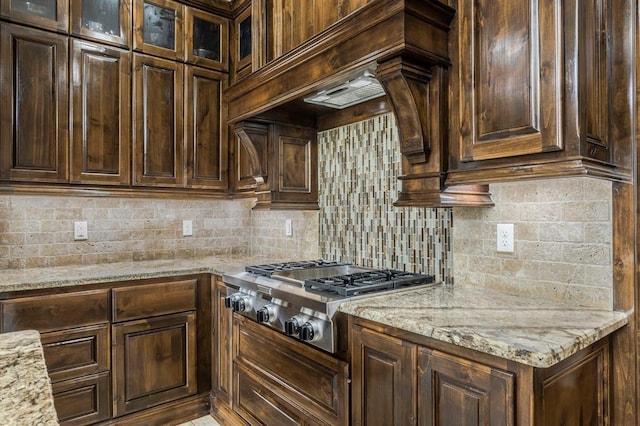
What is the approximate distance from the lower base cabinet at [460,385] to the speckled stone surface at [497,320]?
0.05 meters

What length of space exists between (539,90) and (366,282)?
1.00 m

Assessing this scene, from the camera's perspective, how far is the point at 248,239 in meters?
3.51

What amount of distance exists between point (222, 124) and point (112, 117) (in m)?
0.75

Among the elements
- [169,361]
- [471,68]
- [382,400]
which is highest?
[471,68]

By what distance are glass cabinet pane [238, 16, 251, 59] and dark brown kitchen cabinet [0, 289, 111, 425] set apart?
6.11 ft

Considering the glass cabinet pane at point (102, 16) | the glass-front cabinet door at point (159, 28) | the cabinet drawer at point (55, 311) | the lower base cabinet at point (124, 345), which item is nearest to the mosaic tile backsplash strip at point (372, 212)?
the lower base cabinet at point (124, 345)

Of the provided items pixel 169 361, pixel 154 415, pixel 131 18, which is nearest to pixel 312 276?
pixel 169 361

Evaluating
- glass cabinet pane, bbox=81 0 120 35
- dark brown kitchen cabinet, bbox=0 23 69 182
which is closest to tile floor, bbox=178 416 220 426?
dark brown kitchen cabinet, bbox=0 23 69 182

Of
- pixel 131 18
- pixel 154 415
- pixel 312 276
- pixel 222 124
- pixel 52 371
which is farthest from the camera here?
pixel 222 124

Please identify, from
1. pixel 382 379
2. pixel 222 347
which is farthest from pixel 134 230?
pixel 382 379

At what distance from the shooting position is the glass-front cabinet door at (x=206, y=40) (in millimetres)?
2881

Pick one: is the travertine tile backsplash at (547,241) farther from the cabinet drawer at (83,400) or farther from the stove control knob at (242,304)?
the cabinet drawer at (83,400)

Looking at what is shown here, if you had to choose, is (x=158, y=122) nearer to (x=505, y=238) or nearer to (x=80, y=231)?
(x=80, y=231)

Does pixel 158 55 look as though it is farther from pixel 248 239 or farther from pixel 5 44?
pixel 248 239
